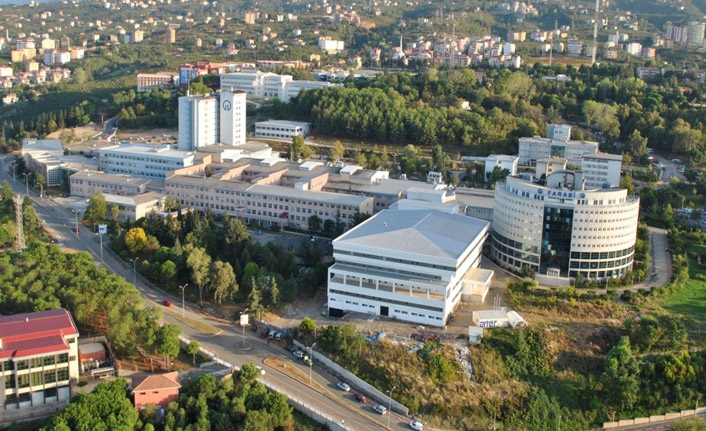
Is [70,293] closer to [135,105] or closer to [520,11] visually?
[135,105]

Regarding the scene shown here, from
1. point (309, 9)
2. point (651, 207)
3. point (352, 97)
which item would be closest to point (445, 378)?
point (651, 207)

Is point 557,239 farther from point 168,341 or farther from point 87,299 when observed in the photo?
point 87,299

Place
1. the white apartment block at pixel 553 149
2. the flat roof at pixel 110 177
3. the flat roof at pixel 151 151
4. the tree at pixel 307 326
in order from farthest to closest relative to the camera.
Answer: the white apartment block at pixel 553 149, the flat roof at pixel 151 151, the flat roof at pixel 110 177, the tree at pixel 307 326

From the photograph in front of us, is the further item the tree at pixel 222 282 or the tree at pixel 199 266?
the tree at pixel 199 266

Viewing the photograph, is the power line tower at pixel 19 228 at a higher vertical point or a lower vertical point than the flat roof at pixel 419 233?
lower

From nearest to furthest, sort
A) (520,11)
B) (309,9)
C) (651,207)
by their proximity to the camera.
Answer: (651,207)
(520,11)
(309,9)

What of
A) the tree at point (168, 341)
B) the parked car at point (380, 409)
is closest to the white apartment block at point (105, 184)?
the tree at point (168, 341)

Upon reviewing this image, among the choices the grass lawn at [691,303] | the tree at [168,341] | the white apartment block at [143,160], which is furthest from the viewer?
the white apartment block at [143,160]

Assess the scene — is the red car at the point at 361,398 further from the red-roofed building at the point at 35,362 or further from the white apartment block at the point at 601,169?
the white apartment block at the point at 601,169
